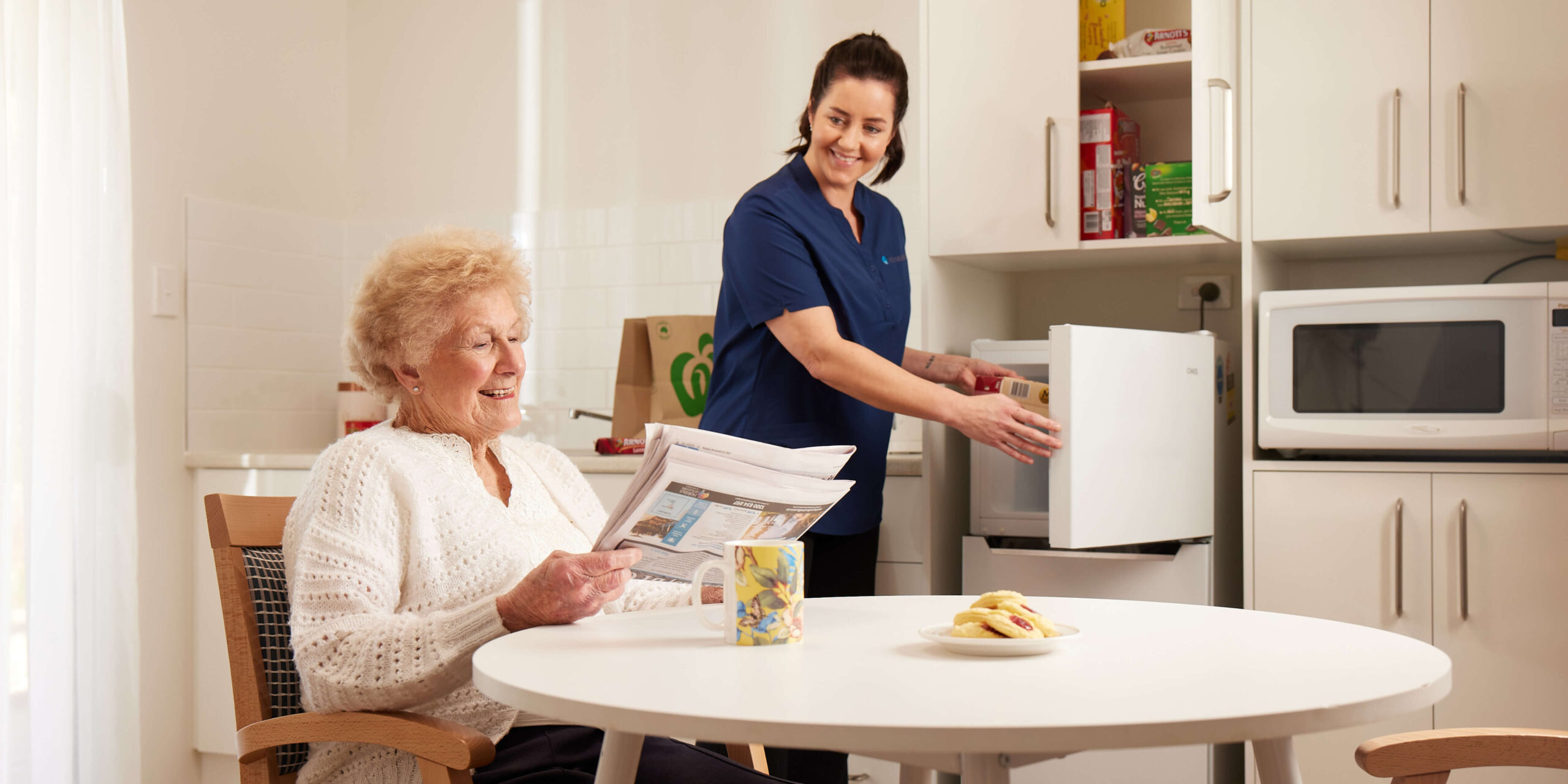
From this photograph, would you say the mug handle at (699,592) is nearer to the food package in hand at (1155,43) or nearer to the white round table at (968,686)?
the white round table at (968,686)

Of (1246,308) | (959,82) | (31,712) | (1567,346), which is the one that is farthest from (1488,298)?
(31,712)

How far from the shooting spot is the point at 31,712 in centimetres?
265

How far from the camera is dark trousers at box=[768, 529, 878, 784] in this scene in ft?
6.91

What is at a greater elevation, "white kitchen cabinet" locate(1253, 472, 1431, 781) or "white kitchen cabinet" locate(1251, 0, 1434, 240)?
"white kitchen cabinet" locate(1251, 0, 1434, 240)

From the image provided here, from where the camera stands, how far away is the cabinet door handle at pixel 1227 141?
2.10 meters

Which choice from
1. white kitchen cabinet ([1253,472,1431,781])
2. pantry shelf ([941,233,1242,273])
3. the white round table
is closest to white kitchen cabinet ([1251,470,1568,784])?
white kitchen cabinet ([1253,472,1431,781])

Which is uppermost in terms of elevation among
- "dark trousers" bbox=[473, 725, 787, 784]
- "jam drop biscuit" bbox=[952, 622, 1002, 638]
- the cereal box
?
the cereal box

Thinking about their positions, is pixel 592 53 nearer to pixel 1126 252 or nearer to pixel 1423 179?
pixel 1126 252

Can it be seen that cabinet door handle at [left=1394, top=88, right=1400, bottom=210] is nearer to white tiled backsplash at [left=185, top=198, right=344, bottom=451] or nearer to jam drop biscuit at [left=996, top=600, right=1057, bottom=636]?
jam drop biscuit at [left=996, top=600, right=1057, bottom=636]

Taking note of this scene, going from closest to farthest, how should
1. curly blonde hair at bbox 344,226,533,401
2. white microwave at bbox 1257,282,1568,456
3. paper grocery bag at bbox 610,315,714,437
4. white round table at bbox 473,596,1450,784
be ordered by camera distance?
white round table at bbox 473,596,1450,784 < curly blonde hair at bbox 344,226,533,401 < white microwave at bbox 1257,282,1568,456 < paper grocery bag at bbox 610,315,714,437

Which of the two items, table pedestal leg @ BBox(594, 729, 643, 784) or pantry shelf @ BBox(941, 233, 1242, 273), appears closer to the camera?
table pedestal leg @ BBox(594, 729, 643, 784)

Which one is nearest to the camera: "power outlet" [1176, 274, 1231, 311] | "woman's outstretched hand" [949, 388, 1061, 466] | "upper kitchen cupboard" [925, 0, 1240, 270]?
"woman's outstretched hand" [949, 388, 1061, 466]

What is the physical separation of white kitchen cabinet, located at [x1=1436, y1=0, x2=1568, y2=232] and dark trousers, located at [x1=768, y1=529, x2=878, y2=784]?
45.4 inches

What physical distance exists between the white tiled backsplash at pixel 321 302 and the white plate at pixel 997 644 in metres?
2.18
